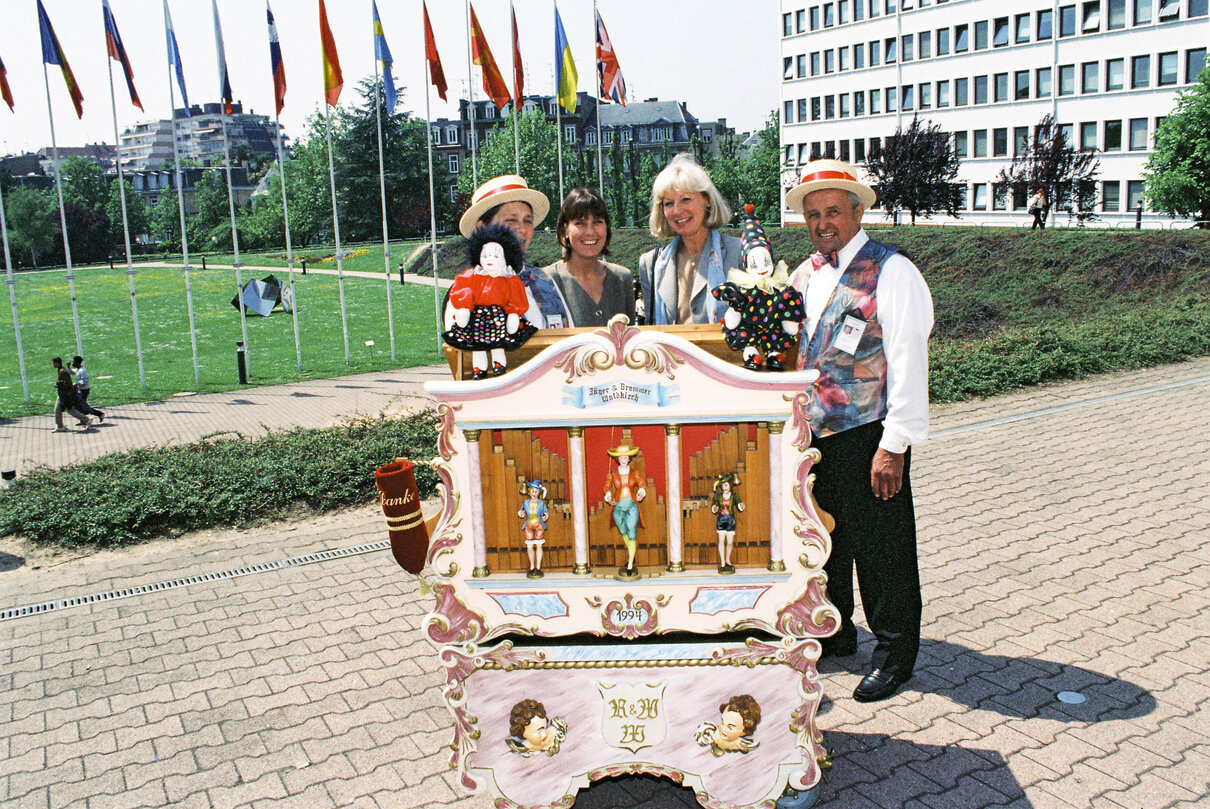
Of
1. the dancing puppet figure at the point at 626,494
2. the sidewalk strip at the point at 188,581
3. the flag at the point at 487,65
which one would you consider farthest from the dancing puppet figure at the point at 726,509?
the flag at the point at 487,65

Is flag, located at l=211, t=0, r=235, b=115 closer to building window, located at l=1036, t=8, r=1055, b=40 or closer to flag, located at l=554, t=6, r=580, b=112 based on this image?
flag, located at l=554, t=6, r=580, b=112

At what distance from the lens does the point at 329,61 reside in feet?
56.0

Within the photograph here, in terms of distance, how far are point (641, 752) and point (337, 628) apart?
105 inches

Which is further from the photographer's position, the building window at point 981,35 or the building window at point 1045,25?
the building window at point 981,35

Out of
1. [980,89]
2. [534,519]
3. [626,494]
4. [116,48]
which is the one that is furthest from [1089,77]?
[534,519]

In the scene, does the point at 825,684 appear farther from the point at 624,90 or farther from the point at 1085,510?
the point at 624,90

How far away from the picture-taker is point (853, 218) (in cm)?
409

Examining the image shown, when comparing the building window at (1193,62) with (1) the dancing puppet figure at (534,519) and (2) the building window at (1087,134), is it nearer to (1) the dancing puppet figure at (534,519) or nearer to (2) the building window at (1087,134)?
(2) the building window at (1087,134)

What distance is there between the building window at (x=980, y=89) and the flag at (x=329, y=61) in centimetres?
4844

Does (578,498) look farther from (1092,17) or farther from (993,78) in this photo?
(993,78)

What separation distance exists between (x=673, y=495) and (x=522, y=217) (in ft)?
6.41

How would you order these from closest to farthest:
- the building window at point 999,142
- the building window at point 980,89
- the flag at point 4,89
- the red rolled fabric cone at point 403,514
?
the red rolled fabric cone at point 403,514 < the flag at point 4,89 < the building window at point 999,142 < the building window at point 980,89

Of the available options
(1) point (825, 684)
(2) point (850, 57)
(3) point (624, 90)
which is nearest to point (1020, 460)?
(1) point (825, 684)

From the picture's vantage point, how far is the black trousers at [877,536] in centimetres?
414
